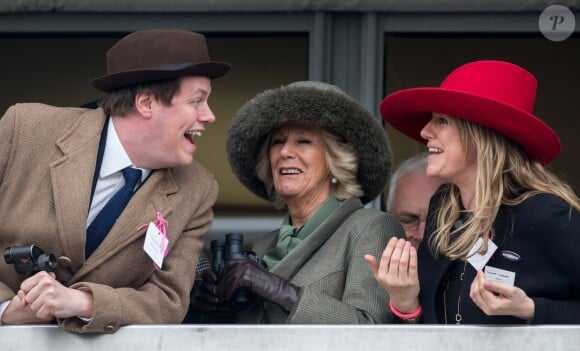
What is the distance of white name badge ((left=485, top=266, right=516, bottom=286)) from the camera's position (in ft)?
11.9

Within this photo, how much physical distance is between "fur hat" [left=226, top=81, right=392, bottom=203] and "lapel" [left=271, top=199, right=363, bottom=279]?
0.26 metres

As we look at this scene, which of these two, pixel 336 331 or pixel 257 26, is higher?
pixel 257 26

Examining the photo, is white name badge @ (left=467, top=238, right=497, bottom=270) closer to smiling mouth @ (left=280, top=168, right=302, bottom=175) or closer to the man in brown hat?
the man in brown hat

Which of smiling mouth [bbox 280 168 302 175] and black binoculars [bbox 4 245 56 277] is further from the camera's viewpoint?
smiling mouth [bbox 280 168 302 175]

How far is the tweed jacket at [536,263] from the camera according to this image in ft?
11.8

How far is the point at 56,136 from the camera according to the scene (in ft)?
12.6

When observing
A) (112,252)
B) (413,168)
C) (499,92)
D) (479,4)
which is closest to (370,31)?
(479,4)

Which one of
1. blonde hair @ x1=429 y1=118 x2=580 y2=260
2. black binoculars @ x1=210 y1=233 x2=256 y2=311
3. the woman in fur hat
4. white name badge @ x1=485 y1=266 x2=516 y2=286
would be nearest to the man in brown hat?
black binoculars @ x1=210 y1=233 x2=256 y2=311

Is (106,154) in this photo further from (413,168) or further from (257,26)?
(257,26)

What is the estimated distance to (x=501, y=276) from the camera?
11.9ft

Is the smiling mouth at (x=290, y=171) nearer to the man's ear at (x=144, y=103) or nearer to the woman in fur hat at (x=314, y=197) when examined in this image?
the woman in fur hat at (x=314, y=197)

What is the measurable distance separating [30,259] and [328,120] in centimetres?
121

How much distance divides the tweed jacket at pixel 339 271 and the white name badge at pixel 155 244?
1.38ft

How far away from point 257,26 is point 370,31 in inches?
18.6
